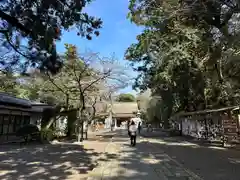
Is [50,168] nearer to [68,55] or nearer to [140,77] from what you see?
[68,55]

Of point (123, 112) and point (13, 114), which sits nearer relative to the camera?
point (13, 114)

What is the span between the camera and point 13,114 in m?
22.6

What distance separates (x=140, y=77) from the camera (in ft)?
94.3

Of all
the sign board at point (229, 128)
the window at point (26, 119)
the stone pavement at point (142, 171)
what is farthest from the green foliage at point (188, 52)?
the window at point (26, 119)

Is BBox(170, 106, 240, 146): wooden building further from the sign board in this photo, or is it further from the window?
Result: the window

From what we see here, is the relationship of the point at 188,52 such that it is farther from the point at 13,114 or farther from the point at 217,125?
the point at 13,114

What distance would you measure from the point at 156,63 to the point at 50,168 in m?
15.0

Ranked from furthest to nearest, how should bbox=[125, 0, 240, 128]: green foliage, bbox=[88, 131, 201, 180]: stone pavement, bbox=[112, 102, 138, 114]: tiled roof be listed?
bbox=[112, 102, 138, 114]: tiled roof, bbox=[125, 0, 240, 128]: green foliage, bbox=[88, 131, 201, 180]: stone pavement

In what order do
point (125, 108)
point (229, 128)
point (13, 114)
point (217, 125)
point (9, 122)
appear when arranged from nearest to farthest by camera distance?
point (229, 128)
point (217, 125)
point (9, 122)
point (13, 114)
point (125, 108)

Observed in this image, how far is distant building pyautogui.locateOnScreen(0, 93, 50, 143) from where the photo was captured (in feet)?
68.6

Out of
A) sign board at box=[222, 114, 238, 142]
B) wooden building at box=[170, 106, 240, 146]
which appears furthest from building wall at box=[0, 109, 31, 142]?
sign board at box=[222, 114, 238, 142]

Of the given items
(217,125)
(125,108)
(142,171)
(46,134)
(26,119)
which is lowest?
(142,171)

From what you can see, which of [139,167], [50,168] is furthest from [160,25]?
[50,168]

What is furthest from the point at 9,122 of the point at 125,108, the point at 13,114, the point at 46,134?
the point at 125,108
